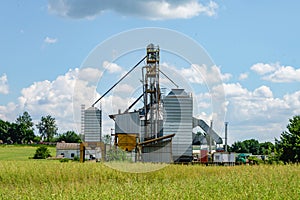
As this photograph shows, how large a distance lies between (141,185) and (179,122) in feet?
60.6

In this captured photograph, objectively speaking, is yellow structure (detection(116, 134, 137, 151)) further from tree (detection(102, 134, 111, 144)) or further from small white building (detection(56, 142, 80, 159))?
small white building (detection(56, 142, 80, 159))

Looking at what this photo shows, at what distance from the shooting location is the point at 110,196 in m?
11.4

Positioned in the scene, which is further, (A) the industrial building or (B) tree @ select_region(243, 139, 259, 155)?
(B) tree @ select_region(243, 139, 259, 155)

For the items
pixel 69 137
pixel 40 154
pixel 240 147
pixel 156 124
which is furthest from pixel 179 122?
pixel 69 137

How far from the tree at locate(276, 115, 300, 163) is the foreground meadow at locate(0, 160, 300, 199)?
8044 mm

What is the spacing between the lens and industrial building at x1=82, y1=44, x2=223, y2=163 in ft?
96.2

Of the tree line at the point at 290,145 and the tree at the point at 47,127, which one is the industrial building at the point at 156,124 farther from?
the tree at the point at 47,127

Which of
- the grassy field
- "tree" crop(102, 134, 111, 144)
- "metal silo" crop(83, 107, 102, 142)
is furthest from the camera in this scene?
the grassy field

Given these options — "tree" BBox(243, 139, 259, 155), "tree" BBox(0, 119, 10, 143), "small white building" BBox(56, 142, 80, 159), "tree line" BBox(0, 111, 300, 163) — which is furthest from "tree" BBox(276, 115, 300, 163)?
"tree" BBox(0, 119, 10, 143)

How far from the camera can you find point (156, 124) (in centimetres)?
3139

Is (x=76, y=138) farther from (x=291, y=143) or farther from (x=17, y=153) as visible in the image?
(x=291, y=143)

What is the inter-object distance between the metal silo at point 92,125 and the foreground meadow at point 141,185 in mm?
2809

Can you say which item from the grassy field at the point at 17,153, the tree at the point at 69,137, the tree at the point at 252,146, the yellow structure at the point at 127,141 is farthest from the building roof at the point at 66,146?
the yellow structure at the point at 127,141

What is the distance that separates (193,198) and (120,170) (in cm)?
1074
